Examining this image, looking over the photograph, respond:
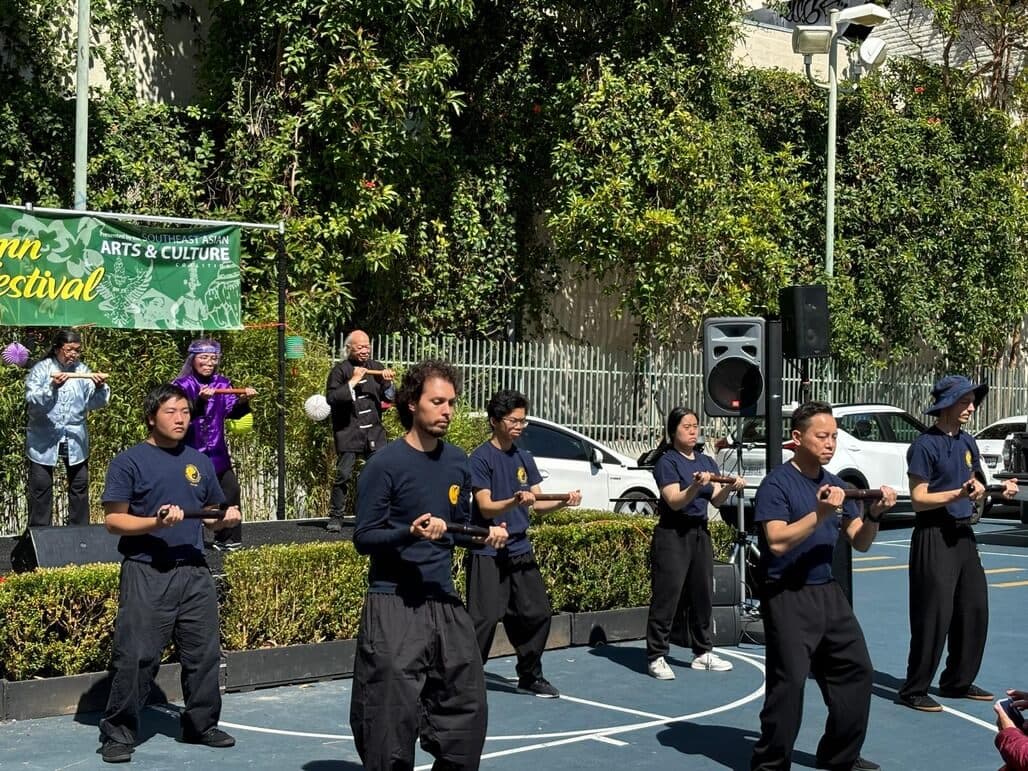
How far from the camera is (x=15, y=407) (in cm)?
1373

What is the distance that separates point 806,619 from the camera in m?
7.16

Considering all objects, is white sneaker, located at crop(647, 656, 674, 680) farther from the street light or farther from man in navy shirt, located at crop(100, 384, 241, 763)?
the street light

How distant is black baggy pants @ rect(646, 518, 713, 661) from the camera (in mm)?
9930

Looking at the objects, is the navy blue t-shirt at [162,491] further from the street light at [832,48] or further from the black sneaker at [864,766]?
the street light at [832,48]

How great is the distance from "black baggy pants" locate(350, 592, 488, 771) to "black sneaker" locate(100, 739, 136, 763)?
1822mm

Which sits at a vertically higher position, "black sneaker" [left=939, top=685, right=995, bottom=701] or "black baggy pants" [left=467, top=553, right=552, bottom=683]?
"black baggy pants" [left=467, top=553, right=552, bottom=683]

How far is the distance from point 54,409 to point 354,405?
8.53 feet

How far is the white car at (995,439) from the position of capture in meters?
22.4

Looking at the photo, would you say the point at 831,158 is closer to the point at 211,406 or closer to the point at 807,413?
the point at 211,406

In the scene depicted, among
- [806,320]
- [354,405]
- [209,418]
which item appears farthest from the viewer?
[354,405]

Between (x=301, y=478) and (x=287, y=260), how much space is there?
124 inches

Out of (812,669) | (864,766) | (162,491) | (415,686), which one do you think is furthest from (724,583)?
(415,686)

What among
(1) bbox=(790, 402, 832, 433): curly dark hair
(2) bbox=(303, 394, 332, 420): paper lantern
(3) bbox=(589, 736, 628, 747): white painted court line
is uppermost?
(1) bbox=(790, 402, 832, 433): curly dark hair

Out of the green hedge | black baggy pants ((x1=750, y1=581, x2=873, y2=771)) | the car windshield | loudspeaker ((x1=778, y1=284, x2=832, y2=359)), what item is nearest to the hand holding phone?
black baggy pants ((x1=750, y1=581, x2=873, y2=771))
